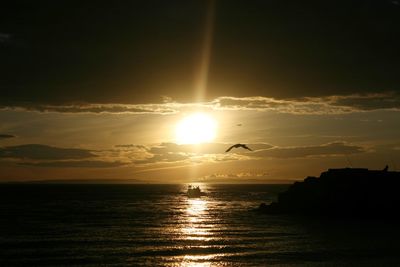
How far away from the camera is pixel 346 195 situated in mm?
99062

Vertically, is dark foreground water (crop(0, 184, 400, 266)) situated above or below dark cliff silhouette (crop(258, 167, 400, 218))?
below

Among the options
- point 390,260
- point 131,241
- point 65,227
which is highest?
point 65,227

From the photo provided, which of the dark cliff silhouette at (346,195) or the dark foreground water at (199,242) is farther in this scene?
the dark cliff silhouette at (346,195)

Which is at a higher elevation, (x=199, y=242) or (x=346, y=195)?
(x=346, y=195)

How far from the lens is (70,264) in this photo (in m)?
47.4

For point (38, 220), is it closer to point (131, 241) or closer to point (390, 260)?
point (131, 241)

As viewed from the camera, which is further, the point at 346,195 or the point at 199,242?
the point at 346,195

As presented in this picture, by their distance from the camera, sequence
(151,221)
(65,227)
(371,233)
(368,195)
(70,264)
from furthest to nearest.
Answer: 1. (368,195)
2. (151,221)
3. (65,227)
4. (371,233)
5. (70,264)

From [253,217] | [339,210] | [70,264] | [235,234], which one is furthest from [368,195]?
[70,264]

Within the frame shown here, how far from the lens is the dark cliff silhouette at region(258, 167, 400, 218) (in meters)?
95.2

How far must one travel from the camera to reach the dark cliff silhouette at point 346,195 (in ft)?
A: 313

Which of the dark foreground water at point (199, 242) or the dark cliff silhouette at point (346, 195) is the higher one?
the dark cliff silhouette at point (346, 195)

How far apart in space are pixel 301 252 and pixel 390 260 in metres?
8.61

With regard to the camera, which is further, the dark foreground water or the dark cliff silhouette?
the dark cliff silhouette
